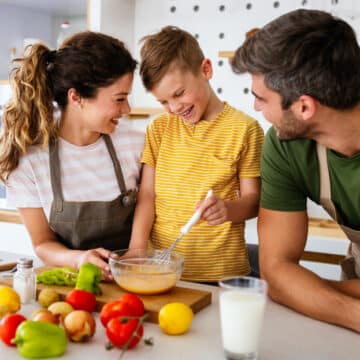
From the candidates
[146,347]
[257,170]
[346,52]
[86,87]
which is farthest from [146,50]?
[146,347]

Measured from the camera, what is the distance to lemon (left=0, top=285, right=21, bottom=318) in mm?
1245

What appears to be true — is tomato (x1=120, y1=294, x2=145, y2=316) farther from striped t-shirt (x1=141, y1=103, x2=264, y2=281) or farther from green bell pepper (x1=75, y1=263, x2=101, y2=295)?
striped t-shirt (x1=141, y1=103, x2=264, y2=281)

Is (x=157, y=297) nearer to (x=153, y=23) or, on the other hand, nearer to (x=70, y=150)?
(x=70, y=150)

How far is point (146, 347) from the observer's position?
3.70ft

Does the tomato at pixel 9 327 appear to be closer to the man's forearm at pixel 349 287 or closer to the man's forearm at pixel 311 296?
the man's forearm at pixel 311 296

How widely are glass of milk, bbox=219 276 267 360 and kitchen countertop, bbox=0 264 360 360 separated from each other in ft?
0.19

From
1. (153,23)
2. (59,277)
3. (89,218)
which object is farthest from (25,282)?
(153,23)

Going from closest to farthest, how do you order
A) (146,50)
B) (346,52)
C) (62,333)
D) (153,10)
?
(62,333)
(346,52)
(146,50)
(153,10)

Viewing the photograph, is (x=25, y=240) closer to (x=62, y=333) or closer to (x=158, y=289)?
(x=158, y=289)

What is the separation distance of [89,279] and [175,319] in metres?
0.29

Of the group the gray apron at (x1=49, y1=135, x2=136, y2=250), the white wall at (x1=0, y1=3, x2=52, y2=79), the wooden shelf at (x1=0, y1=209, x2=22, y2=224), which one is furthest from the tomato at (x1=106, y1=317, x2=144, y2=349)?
the white wall at (x1=0, y1=3, x2=52, y2=79)

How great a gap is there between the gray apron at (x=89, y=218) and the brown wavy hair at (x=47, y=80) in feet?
0.31

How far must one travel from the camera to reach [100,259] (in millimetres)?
1567

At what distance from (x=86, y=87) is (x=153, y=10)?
5.96 feet
